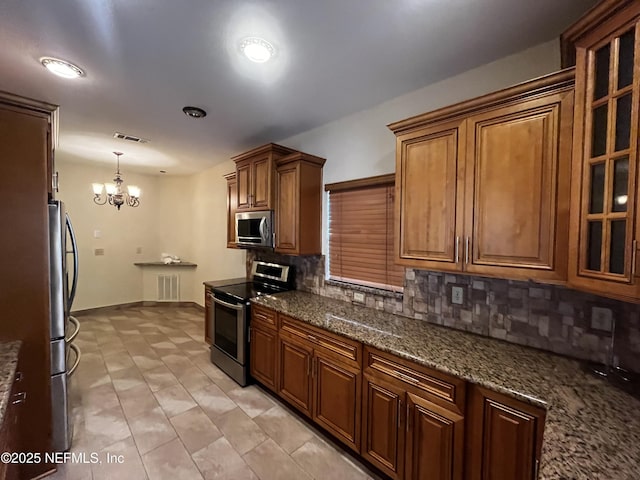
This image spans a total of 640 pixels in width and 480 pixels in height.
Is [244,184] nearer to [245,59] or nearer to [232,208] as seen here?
[232,208]

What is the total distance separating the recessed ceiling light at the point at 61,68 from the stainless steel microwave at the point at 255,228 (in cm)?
177

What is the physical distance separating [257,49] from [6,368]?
2117 mm

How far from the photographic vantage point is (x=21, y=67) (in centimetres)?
194

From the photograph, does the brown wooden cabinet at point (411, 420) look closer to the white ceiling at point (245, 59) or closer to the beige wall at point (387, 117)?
the beige wall at point (387, 117)

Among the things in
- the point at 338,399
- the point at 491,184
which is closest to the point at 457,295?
the point at 491,184

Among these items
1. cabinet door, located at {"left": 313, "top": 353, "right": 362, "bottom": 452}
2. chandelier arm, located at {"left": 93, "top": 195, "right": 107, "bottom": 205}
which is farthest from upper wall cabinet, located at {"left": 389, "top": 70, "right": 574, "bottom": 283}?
chandelier arm, located at {"left": 93, "top": 195, "right": 107, "bottom": 205}

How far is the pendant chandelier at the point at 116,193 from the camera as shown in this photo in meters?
4.31

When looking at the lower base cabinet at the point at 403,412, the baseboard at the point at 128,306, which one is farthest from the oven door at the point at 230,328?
the baseboard at the point at 128,306

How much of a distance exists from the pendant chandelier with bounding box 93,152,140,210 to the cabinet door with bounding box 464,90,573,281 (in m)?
4.66

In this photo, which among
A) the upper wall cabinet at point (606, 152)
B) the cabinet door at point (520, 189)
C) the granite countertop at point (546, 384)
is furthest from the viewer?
the cabinet door at point (520, 189)

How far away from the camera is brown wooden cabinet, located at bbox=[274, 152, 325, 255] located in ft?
9.06

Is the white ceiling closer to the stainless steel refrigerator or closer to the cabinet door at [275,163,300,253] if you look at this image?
the cabinet door at [275,163,300,253]

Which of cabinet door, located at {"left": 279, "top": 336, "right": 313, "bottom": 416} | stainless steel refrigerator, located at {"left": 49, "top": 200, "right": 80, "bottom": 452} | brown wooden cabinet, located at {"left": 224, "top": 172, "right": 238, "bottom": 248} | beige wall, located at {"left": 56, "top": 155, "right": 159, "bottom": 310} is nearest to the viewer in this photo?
stainless steel refrigerator, located at {"left": 49, "top": 200, "right": 80, "bottom": 452}

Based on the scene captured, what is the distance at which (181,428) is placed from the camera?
87.4 inches
